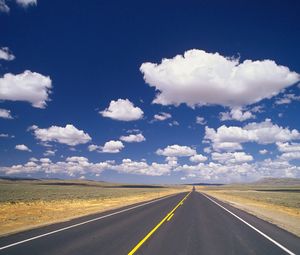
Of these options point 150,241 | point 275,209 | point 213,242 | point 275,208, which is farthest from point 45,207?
point 275,208

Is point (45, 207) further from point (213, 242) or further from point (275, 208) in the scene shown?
point (275, 208)

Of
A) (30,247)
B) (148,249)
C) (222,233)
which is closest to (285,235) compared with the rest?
(222,233)

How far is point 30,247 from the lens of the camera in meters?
10.2

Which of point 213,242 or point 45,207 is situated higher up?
point 45,207

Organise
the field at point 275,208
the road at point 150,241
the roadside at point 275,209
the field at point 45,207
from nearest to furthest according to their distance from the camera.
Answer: the road at point 150,241
the field at point 45,207
the roadside at point 275,209
the field at point 275,208

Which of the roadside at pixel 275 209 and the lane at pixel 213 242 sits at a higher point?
the roadside at pixel 275 209

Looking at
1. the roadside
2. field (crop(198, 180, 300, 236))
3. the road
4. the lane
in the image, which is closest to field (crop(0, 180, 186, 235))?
the road

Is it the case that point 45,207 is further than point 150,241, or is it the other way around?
point 45,207

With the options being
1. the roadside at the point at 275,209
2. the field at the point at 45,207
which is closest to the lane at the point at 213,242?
the roadside at the point at 275,209

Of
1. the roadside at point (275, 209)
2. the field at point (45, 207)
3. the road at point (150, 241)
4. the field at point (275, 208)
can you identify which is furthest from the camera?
the field at point (275, 208)

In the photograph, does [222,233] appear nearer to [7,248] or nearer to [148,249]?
[148,249]

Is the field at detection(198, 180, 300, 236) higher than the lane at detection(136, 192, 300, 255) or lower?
higher

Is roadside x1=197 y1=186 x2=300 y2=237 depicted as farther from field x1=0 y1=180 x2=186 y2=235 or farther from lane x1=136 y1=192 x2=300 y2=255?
field x1=0 y1=180 x2=186 y2=235

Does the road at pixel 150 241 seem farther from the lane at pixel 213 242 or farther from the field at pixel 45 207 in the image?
the field at pixel 45 207
